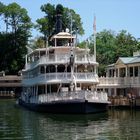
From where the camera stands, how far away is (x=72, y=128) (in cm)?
3250

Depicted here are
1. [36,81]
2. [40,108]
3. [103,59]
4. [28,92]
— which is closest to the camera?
[40,108]

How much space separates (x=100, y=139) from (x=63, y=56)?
67.6 ft

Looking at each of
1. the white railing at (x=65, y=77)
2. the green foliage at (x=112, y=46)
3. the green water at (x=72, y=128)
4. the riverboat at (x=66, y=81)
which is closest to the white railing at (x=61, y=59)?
the riverboat at (x=66, y=81)

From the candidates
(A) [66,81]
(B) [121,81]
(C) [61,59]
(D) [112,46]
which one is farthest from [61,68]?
(D) [112,46]

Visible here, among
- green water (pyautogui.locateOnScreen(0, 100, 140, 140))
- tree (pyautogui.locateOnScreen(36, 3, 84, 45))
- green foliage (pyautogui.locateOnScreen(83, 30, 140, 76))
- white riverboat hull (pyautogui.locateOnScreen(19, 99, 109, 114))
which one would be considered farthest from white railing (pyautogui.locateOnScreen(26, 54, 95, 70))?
tree (pyautogui.locateOnScreen(36, 3, 84, 45))

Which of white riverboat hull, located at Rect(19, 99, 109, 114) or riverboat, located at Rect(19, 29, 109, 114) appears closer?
white riverboat hull, located at Rect(19, 99, 109, 114)

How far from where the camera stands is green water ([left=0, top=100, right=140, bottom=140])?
28.4 meters

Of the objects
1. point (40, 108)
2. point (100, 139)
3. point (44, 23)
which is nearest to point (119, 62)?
point (40, 108)

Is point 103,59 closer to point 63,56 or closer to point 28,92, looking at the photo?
point 28,92

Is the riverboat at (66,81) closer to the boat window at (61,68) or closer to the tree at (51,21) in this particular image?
the boat window at (61,68)

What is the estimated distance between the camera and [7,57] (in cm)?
9631

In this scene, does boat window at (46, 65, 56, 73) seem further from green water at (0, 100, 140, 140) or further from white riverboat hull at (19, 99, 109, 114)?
green water at (0, 100, 140, 140)

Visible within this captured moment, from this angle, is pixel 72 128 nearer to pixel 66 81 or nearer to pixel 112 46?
pixel 66 81

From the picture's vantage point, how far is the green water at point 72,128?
28.4 m
